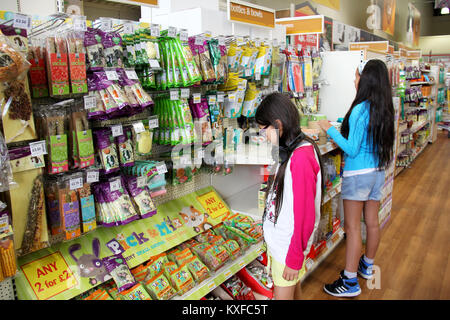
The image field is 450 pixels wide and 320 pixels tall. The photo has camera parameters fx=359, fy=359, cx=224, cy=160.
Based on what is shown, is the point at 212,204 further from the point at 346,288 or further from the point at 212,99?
the point at 346,288

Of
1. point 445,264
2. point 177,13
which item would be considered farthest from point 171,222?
point 445,264

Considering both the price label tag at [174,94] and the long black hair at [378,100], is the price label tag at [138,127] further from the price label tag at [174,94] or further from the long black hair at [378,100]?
the long black hair at [378,100]

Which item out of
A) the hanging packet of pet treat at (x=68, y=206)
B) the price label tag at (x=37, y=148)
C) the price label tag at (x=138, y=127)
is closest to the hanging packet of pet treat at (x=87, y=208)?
the hanging packet of pet treat at (x=68, y=206)

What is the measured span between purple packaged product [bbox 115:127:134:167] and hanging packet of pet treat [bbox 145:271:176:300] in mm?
650

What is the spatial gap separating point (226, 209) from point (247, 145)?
20.7 inches

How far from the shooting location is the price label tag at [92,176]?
155 cm

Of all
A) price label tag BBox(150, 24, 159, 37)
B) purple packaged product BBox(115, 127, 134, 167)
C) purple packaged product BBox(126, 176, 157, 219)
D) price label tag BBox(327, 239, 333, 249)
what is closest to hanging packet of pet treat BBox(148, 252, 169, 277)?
purple packaged product BBox(126, 176, 157, 219)

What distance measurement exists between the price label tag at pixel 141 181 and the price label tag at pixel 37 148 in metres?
0.49

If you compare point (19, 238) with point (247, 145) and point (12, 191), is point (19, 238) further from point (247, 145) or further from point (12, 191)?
point (247, 145)

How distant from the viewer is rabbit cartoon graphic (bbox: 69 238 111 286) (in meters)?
1.75

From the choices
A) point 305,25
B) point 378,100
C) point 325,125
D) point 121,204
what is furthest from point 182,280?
point 305,25

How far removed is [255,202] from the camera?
2.78 metres

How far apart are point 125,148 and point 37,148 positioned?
1.38 ft

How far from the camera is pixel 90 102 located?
4.93ft
